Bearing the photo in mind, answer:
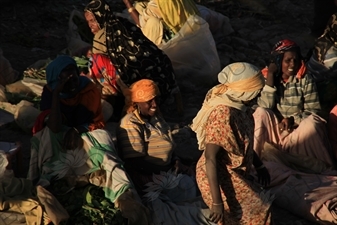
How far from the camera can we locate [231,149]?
18.8 ft

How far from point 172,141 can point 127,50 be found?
1557mm

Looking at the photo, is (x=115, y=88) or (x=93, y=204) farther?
(x=115, y=88)

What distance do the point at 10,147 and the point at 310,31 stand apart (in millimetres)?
5308

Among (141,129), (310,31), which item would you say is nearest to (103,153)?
(141,129)

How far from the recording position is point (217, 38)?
10.4 meters

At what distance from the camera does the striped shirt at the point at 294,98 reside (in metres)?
7.75

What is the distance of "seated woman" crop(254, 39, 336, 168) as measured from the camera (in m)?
7.55

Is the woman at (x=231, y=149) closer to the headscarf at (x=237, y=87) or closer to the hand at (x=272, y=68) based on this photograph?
the headscarf at (x=237, y=87)

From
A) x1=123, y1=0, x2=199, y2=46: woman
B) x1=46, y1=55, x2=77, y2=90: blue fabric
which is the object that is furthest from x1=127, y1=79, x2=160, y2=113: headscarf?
x1=123, y1=0, x2=199, y2=46: woman

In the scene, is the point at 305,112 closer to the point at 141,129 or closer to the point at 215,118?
the point at 141,129

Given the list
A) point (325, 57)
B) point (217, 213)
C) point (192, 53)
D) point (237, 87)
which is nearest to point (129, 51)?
point (192, 53)

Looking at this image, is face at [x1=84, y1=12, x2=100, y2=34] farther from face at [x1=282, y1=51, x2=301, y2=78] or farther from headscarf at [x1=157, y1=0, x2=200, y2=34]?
face at [x1=282, y1=51, x2=301, y2=78]

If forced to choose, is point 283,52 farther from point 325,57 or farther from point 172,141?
point 172,141

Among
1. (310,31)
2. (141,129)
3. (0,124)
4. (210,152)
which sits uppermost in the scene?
(210,152)
